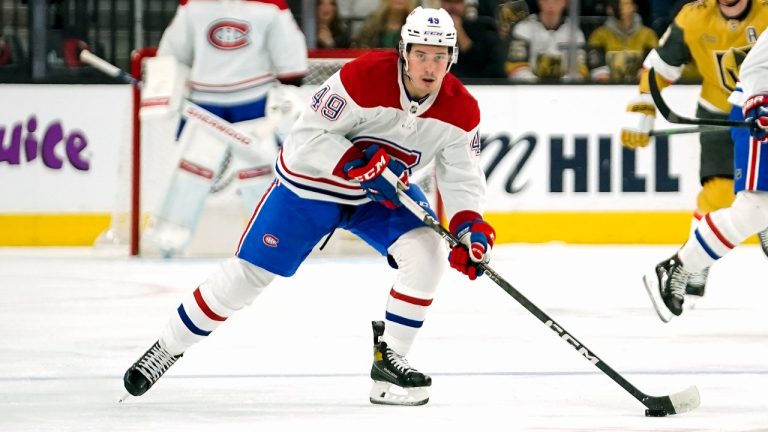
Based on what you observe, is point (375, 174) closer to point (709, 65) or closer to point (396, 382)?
point (396, 382)

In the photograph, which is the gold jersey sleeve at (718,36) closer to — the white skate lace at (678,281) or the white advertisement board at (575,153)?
the white skate lace at (678,281)

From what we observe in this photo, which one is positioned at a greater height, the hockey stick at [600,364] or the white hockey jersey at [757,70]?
the white hockey jersey at [757,70]

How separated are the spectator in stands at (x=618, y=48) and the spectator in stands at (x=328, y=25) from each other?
4.12ft

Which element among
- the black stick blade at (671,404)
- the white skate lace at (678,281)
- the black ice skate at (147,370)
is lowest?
the white skate lace at (678,281)

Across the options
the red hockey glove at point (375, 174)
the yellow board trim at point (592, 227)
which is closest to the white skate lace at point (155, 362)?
the red hockey glove at point (375, 174)

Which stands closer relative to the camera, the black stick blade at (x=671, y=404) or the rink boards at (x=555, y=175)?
the black stick blade at (x=671, y=404)

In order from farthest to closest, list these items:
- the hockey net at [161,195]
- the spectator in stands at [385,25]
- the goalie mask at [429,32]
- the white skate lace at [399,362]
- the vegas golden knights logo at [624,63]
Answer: the vegas golden knights logo at [624,63] → the spectator in stands at [385,25] → the hockey net at [161,195] → the white skate lace at [399,362] → the goalie mask at [429,32]

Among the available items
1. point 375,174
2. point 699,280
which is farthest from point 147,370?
point 699,280

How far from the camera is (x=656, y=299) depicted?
4.90 meters

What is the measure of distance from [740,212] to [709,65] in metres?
1.04

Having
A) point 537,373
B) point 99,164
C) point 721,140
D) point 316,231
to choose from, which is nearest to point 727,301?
point 721,140

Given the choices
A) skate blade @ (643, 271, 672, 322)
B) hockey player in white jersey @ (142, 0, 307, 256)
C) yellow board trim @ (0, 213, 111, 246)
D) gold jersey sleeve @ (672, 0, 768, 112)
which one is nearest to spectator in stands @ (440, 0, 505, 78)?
hockey player in white jersey @ (142, 0, 307, 256)

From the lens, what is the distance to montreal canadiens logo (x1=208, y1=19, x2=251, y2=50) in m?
7.01

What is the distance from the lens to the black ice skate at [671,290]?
15.9ft
